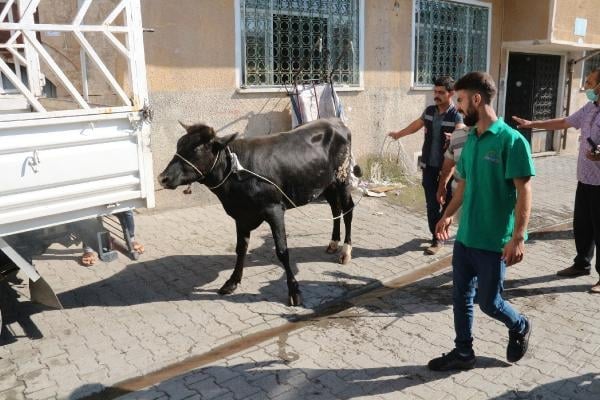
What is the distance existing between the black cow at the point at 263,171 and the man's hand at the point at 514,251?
1.93 metres

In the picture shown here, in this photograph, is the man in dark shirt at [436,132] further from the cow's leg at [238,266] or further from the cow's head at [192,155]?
the cow's head at [192,155]

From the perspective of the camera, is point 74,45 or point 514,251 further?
point 74,45

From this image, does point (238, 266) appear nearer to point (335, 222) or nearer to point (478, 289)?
point (335, 222)

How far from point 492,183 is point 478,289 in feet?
2.22

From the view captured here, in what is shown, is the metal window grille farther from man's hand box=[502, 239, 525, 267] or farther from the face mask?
man's hand box=[502, 239, 525, 267]

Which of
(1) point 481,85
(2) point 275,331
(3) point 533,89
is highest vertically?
(1) point 481,85

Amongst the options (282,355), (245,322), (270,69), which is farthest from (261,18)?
(282,355)

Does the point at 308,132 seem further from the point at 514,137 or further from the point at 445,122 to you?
the point at 514,137

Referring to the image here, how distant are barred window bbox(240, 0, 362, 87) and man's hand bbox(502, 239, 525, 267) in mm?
5212

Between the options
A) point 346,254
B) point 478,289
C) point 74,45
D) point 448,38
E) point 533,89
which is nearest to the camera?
point 478,289

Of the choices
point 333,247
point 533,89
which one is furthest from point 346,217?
point 533,89

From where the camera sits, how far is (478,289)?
3279 millimetres

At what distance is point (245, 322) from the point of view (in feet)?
13.8

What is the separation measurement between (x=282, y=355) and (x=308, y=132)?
2.31 metres
